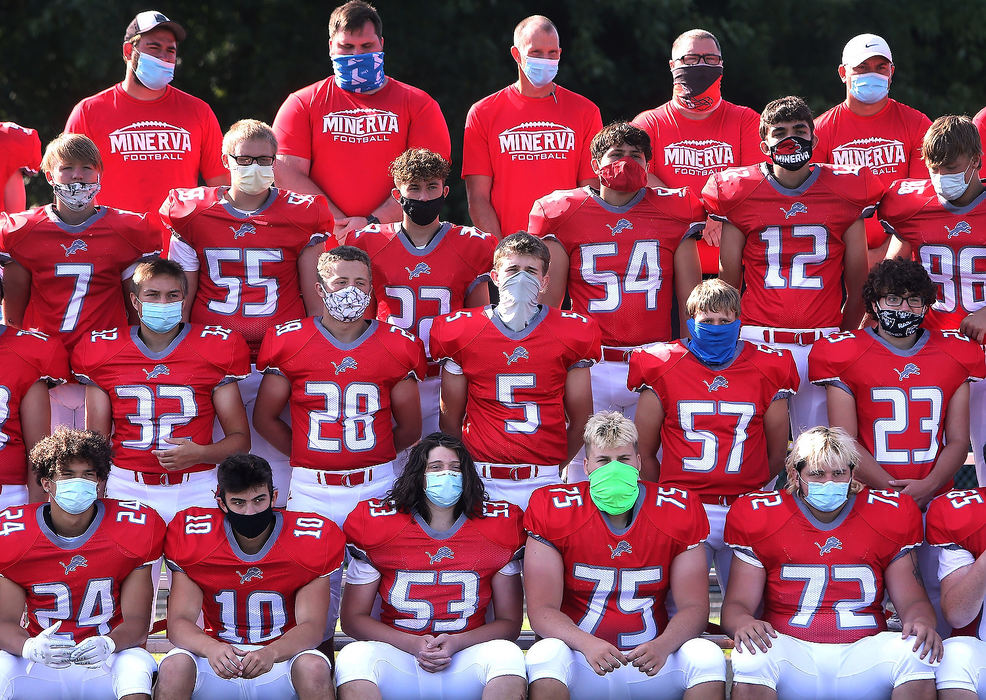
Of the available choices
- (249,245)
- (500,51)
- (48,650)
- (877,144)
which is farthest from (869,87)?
(500,51)

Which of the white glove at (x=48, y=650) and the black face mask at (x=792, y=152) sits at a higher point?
the black face mask at (x=792, y=152)

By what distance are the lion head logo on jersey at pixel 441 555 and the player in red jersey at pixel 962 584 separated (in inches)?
77.3

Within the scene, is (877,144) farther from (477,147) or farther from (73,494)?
(73,494)

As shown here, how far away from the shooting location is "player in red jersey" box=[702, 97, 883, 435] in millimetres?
6527

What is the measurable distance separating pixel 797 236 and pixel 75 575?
3.57m

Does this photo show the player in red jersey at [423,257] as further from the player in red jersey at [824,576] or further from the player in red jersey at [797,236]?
the player in red jersey at [824,576]

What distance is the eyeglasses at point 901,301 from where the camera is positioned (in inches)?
239

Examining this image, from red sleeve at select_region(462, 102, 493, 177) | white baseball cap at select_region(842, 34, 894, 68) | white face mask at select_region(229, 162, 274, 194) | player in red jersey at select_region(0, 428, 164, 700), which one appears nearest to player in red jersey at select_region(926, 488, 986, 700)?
white baseball cap at select_region(842, 34, 894, 68)

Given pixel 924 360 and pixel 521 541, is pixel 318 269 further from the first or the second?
pixel 924 360

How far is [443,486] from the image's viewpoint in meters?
5.64

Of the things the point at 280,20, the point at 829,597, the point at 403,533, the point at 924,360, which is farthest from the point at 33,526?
the point at 280,20

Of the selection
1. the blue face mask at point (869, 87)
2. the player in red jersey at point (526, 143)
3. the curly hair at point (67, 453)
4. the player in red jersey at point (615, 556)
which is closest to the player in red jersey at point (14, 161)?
the curly hair at point (67, 453)

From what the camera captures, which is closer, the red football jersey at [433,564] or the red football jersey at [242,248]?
the red football jersey at [433,564]

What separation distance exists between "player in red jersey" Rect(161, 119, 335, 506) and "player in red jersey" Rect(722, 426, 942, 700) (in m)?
2.28
